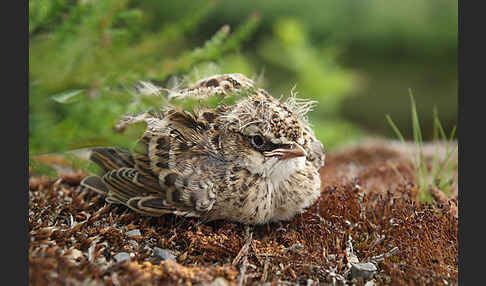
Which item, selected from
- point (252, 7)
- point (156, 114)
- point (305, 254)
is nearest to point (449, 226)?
point (305, 254)

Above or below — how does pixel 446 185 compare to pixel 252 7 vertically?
below

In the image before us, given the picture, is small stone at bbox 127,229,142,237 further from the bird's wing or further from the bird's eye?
the bird's eye

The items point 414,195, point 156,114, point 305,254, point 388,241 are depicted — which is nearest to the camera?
point 305,254

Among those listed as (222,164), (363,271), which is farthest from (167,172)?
(363,271)

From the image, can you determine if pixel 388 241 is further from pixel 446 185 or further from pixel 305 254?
pixel 446 185

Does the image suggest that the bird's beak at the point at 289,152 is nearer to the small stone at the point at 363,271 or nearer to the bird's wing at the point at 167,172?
the bird's wing at the point at 167,172

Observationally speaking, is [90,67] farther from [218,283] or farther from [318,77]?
[318,77]
